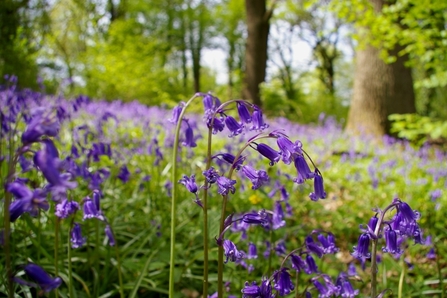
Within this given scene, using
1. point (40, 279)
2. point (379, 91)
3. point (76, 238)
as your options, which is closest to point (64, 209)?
point (76, 238)

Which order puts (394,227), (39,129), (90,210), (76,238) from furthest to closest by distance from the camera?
1. (76,238)
2. (90,210)
3. (394,227)
4. (39,129)

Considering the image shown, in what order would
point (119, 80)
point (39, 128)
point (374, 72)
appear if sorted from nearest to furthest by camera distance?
point (39, 128), point (374, 72), point (119, 80)

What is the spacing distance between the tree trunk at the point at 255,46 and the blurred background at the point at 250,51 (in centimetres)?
4

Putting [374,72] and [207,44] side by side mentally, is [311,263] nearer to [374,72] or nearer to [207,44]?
[374,72]

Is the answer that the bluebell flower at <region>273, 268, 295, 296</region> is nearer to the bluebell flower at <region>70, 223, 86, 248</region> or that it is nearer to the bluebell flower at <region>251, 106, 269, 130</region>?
the bluebell flower at <region>251, 106, 269, 130</region>

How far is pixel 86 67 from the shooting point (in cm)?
1484

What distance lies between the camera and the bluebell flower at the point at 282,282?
4.73 ft

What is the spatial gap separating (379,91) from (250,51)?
5843 mm

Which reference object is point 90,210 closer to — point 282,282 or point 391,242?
point 282,282

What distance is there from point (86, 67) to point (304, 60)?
21054mm

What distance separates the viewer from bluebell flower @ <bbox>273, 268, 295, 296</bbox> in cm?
144

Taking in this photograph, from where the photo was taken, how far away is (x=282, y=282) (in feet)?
4.81

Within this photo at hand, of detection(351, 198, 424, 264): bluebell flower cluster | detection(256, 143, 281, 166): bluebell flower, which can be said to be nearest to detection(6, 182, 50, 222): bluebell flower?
detection(256, 143, 281, 166): bluebell flower

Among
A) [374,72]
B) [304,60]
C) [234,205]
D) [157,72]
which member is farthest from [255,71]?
[304,60]
